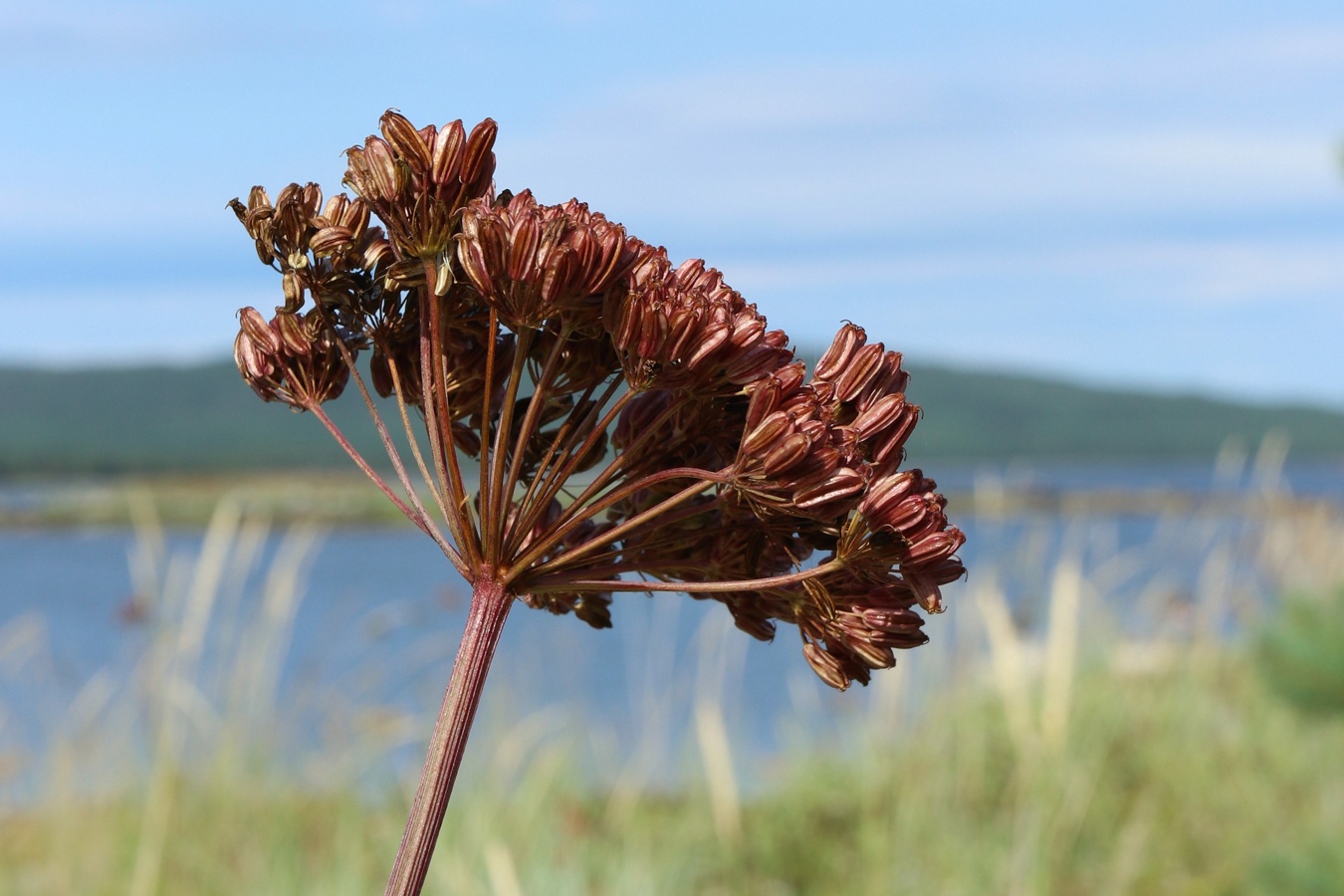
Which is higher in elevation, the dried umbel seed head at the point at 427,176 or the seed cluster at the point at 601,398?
the dried umbel seed head at the point at 427,176

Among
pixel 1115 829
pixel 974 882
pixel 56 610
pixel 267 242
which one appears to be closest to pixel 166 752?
pixel 974 882

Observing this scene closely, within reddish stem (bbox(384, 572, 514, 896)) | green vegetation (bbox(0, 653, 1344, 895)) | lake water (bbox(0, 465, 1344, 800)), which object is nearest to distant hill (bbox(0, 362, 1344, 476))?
lake water (bbox(0, 465, 1344, 800))

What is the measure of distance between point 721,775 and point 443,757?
4.03 m

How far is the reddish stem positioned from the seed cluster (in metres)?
0.06

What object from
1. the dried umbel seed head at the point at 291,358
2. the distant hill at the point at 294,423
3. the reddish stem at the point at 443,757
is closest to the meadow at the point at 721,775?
the dried umbel seed head at the point at 291,358

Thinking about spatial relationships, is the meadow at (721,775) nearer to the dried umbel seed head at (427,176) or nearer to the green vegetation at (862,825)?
the green vegetation at (862,825)

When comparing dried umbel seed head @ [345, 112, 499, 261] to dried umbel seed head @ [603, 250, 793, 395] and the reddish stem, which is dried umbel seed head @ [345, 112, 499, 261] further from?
the reddish stem

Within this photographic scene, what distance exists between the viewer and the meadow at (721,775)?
4.37 metres

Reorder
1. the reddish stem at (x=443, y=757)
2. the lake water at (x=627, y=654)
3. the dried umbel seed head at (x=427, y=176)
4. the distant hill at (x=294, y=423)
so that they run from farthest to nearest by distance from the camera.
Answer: the distant hill at (x=294, y=423) → the lake water at (x=627, y=654) → the dried umbel seed head at (x=427, y=176) → the reddish stem at (x=443, y=757)

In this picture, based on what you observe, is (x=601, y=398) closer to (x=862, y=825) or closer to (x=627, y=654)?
(x=862, y=825)

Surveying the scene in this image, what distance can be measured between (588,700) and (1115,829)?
2580mm

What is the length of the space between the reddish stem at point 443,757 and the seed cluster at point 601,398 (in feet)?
0.19

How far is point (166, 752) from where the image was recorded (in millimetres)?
4031

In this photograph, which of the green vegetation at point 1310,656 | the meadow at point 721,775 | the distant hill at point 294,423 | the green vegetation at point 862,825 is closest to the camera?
the meadow at point 721,775
